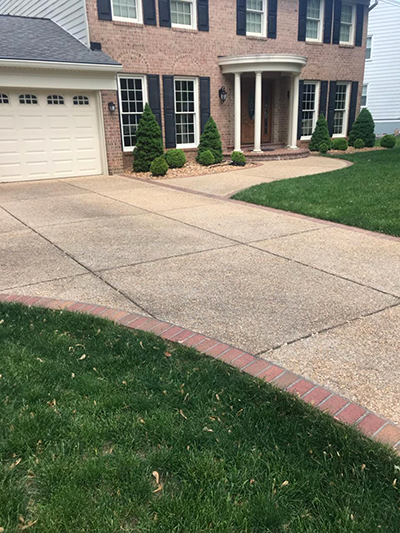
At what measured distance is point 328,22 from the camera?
18.8m

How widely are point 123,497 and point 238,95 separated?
16.0 metres

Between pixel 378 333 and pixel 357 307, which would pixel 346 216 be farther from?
pixel 378 333

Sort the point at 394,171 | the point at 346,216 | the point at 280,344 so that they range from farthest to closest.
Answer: the point at 394,171, the point at 346,216, the point at 280,344

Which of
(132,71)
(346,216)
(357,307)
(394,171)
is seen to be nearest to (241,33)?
(132,71)

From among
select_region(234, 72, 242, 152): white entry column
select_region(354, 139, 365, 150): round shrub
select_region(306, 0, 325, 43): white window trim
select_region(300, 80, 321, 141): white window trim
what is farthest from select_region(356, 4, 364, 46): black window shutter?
select_region(234, 72, 242, 152): white entry column

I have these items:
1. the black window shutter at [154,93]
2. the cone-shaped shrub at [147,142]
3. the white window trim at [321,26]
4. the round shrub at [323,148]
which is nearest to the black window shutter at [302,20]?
the white window trim at [321,26]

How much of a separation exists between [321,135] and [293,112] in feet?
5.47

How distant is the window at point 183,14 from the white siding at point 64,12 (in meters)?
3.12

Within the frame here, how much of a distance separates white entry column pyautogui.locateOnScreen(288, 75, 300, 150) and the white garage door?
8.22 m

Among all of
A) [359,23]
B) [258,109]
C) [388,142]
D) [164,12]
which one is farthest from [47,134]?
[359,23]

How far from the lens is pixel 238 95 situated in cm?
1620

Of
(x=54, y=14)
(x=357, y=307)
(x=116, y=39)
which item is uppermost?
(x=54, y=14)

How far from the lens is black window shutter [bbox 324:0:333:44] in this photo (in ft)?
61.0

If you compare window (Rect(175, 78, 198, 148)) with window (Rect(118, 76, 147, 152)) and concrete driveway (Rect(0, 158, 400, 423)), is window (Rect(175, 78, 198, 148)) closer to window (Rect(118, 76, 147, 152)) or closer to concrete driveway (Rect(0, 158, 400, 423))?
window (Rect(118, 76, 147, 152))
